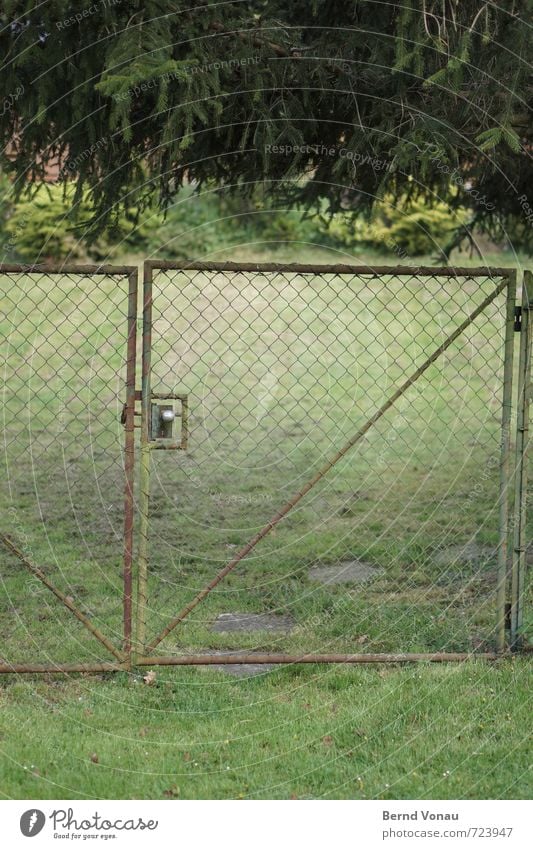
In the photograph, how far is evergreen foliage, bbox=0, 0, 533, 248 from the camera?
13.3 feet

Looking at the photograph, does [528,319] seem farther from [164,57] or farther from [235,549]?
[235,549]

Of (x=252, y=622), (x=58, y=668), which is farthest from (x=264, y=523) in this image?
(x=58, y=668)

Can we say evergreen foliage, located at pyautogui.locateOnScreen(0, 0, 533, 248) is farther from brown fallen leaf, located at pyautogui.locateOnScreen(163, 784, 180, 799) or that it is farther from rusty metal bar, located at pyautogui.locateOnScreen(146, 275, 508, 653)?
brown fallen leaf, located at pyautogui.locateOnScreen(163, 784, 180, 799)

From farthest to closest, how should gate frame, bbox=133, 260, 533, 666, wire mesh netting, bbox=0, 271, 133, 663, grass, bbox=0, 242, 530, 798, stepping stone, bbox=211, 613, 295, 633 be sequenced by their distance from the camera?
1. stepping stone, bbox=211, 613, 295, 633
2. wire mesh netting, bbox=0, 271, 133, 663
3. gate frame, bbox=133, 260, 533, 666
4. grass, bbox=0, 242, 530, 798

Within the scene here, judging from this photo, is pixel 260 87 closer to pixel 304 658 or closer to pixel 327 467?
pixel 327 467

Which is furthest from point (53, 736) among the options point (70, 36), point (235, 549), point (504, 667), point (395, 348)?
point (395, 348)

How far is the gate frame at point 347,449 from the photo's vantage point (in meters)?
4.08

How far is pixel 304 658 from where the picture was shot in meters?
4.21

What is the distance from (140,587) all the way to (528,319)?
6.99 feet

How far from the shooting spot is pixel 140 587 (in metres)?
4.20

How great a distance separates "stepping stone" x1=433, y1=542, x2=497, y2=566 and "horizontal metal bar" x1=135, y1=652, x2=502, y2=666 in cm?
137

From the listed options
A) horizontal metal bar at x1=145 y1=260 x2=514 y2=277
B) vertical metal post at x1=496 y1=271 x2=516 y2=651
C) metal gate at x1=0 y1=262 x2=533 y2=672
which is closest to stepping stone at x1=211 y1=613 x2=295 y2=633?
metal gate at x1=0 y1=262 x2=533 y2=672

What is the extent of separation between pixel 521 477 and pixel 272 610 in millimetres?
1463

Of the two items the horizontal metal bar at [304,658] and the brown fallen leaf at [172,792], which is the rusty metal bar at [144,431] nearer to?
the horizontal metal bar at [304,658]
